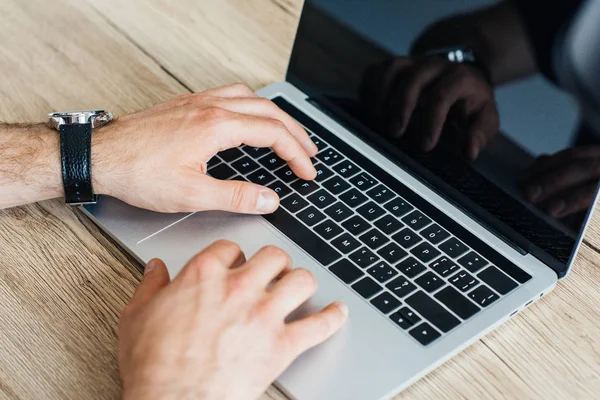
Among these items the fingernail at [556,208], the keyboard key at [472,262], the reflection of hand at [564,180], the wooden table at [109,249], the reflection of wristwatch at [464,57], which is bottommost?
the wooden table at [109,249]

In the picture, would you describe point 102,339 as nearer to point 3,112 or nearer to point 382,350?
point 382,350

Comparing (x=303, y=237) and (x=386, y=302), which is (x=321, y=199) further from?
(x=386, y=302)

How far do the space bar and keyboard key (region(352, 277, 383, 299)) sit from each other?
4 centimetres

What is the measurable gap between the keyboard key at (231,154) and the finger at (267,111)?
0.06 meters

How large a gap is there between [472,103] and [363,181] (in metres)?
0.17

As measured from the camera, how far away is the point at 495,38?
2.81 feet

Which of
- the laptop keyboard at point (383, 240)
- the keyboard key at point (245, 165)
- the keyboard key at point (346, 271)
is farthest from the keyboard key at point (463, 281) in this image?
the keyboard key at point (245, 165)

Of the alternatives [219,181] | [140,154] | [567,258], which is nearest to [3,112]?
[140,154]

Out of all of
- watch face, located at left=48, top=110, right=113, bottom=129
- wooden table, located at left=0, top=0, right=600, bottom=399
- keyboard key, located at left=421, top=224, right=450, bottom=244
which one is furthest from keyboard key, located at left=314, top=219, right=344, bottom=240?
watch face, located at left=48, top=110, right=113, bottom=129

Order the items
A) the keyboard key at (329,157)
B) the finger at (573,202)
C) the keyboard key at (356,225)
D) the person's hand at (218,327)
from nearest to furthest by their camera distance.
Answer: the person's hand at (218,327), the finger at (573,202), the keyboard key at (356,225), the keyboard key at (329,157)

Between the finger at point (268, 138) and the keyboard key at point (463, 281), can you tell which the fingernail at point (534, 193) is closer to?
the keyboard key at point (463, 281)

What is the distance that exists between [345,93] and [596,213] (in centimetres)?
37

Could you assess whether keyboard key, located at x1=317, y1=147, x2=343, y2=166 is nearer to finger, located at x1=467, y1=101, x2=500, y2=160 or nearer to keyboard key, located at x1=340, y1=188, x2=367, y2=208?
keyboard key, located at x1=340, y1=188, x2=367, y2=208

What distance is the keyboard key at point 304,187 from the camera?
971 millimetres
